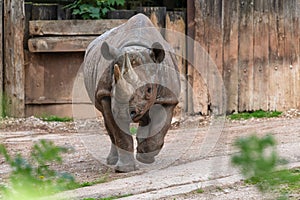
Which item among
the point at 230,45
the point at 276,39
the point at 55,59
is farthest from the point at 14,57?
the point at 276,39

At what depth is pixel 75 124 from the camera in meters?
10.6

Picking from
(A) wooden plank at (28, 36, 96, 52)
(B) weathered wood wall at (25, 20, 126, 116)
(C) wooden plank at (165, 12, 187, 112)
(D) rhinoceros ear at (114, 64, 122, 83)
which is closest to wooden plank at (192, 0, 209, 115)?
(C) wooden plank at (165, 12, 187, 112)

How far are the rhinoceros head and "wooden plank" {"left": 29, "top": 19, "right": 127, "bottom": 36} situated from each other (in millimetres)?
4705

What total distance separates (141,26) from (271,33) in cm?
446

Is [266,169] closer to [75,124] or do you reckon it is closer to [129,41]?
[129,41]

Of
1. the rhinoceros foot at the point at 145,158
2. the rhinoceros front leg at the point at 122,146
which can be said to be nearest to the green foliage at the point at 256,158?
the rhinoceros front leg at the point at 122,146

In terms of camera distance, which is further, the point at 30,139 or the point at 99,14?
the point at 99,14

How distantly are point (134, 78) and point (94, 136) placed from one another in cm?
381

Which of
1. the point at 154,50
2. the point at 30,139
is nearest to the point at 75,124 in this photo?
the point at 30,139

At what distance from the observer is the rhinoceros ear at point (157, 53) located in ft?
19.9

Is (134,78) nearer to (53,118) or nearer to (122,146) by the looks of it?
(122,146)

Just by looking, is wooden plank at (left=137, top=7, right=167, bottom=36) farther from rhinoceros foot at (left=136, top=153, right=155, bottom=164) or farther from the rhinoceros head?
the rhinoceros head

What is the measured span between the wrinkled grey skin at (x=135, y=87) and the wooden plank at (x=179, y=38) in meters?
3.96

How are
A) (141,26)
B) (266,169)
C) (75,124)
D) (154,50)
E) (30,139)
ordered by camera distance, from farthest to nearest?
1. (75,124)
2. (30,139)
3. (141,26)
4. (154,50)
5. (266,169)
